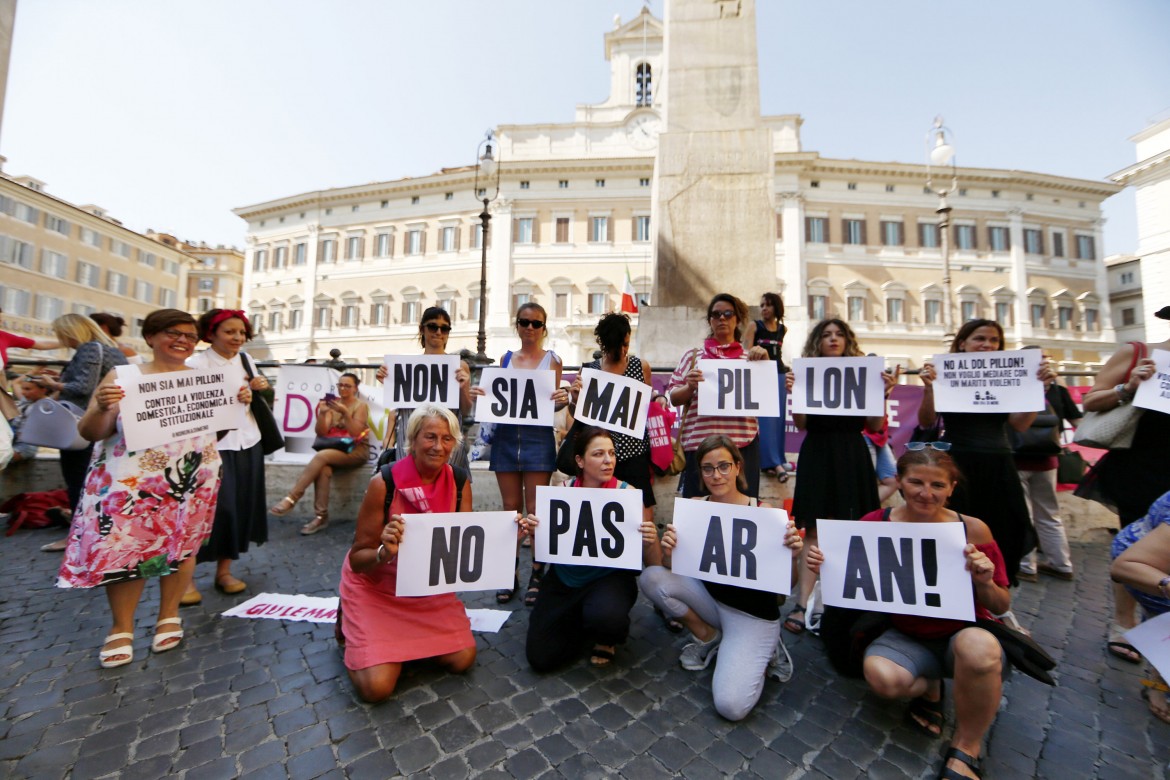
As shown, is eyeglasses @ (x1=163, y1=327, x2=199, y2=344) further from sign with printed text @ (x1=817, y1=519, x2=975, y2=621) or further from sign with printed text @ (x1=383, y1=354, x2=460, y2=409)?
sign with printed text @ (x1=817, y1=519, x2=975, y2=621)

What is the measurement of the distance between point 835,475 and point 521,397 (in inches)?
88.4

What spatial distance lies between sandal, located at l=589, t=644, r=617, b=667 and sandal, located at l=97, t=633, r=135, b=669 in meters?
2.62

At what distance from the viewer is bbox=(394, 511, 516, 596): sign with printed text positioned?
2627 mm

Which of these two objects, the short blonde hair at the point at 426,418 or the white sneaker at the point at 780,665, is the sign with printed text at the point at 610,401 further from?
the white sneaker at the point at 780,665

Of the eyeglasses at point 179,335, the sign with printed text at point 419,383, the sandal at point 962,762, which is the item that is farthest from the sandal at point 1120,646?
the eyeglasses at point 179,335

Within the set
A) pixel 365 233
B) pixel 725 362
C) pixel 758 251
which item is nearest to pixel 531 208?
pixel 365 233

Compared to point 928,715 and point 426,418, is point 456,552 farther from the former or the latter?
point 928,715

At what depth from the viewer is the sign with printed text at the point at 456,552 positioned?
8.62ft

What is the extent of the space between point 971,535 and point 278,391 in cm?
708

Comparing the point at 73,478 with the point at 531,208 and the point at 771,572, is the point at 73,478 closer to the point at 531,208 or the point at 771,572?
the point at 771,572

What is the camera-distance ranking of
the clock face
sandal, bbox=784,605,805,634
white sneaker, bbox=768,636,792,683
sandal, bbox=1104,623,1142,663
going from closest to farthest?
white sneaker, bbox=768,636,792,683, sandal, bbox=1104,623,1142,663, sandal, bbox=784,605,805,634, the clock face

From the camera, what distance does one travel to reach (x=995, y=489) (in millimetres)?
3303

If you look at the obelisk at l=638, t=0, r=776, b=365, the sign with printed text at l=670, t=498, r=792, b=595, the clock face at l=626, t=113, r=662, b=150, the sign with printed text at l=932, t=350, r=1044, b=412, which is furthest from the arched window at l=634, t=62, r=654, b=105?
the sign with printed text at l=670, t=498, r=792, b=595

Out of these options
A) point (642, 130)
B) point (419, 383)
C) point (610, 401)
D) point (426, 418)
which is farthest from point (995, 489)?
point (642, 130)
